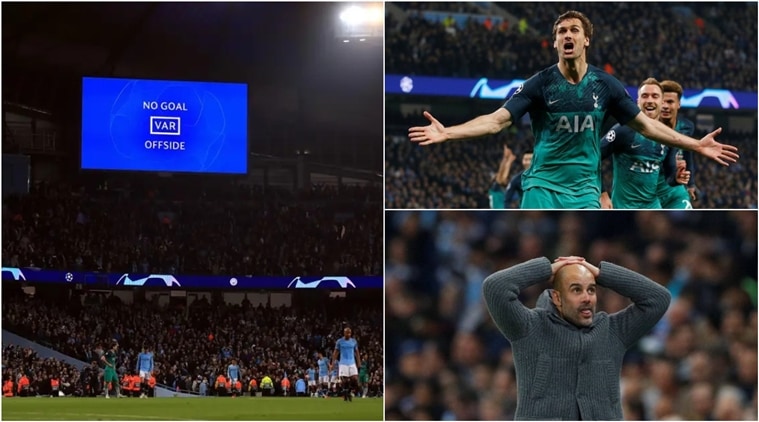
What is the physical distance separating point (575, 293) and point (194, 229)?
18.4m

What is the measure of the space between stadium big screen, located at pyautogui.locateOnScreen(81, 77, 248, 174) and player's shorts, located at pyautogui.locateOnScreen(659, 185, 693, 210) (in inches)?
428

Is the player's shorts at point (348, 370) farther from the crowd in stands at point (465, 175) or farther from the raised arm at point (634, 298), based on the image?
the raised arm at point (634, 298)

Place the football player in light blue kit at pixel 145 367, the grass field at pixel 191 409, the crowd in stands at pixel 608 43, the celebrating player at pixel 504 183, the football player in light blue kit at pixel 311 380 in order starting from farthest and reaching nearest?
1. the crowd in stands at pixel 608 43
2. the football player in light blue kit at pixel 145 367
3. the football player in light blue kit at pixel 311 380
4. the grass field at pixel 191 409
5. the celebrating player at pixel 504 183

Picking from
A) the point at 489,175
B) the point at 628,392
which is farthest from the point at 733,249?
the point at 489,175

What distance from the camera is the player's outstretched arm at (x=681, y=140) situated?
618cm

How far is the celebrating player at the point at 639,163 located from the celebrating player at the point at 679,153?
3.0 inches

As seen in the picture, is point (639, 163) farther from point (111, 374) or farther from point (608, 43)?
point (608, 43)

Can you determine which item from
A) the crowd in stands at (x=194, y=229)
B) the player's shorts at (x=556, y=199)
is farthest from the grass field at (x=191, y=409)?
the player's shorts at (x=556, y=199)

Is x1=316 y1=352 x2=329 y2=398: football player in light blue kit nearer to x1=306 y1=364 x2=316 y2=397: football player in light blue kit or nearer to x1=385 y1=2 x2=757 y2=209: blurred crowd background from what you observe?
x1=306 y1=364 x2=316 y2=397: football player in light blue kit

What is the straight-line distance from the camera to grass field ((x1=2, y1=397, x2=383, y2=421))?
15.0 meters

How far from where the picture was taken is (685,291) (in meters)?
9.44

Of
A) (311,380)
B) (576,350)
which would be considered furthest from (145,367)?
(576,350)

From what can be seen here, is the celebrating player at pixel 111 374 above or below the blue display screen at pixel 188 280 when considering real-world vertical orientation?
below

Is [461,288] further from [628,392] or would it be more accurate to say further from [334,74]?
[334,74]
